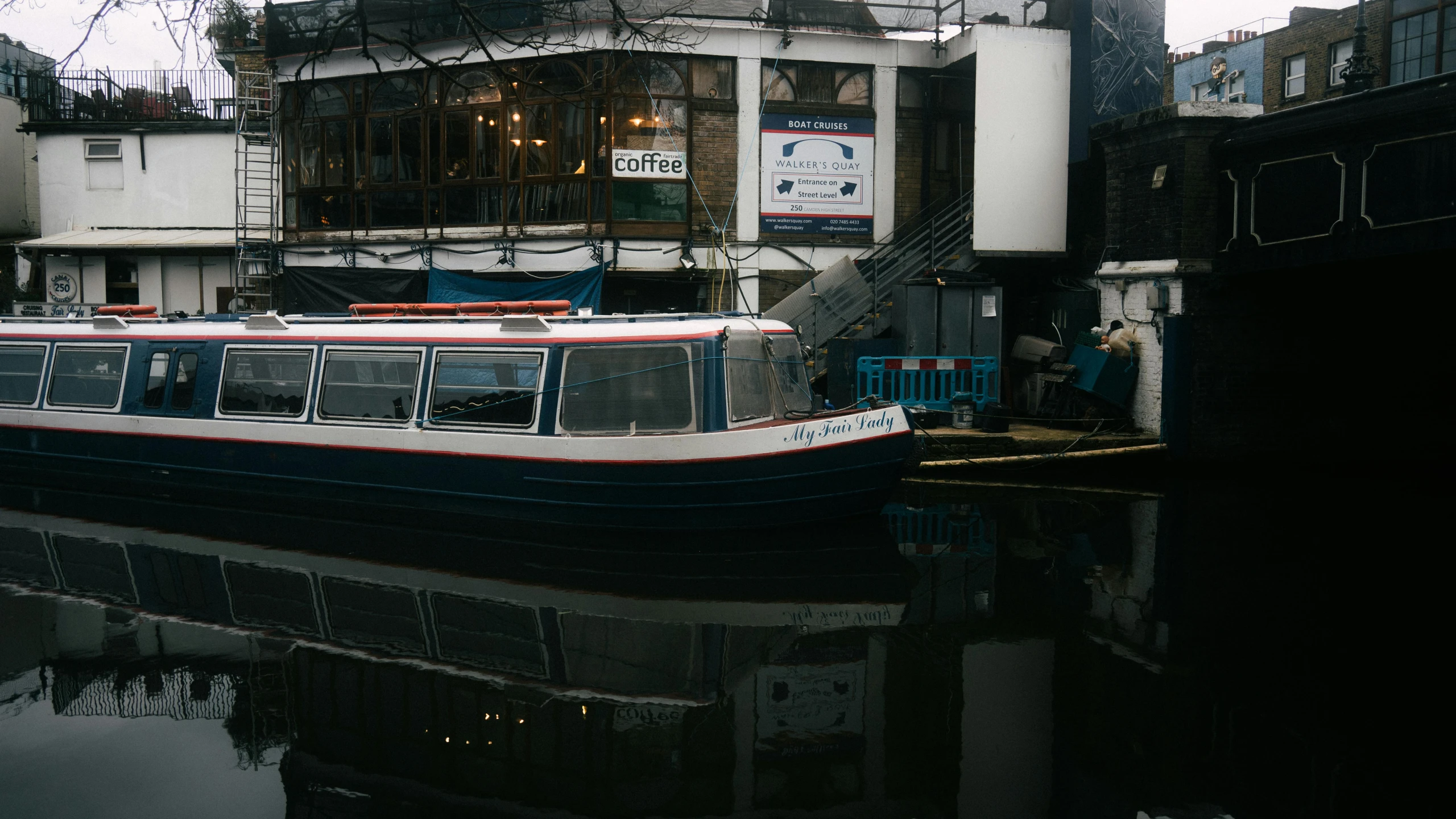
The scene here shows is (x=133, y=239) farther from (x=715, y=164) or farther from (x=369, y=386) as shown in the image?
(x=369, y=386)

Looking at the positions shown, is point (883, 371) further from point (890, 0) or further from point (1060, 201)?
point (890, 0)

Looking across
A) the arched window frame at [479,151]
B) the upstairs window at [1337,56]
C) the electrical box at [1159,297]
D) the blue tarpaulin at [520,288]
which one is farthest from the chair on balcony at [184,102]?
the upstairs window at [1337,56]

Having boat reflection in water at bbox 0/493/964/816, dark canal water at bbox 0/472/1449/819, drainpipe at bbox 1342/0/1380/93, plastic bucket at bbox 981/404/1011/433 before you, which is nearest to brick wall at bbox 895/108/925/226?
plastic bucket at bbox 981/404/1011/433

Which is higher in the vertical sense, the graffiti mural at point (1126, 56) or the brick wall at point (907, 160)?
the graffiti mural at point (1126, 56)

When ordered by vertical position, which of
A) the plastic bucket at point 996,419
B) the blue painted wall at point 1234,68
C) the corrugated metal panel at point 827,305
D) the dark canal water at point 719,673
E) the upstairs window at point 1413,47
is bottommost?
the dark canal water at point 719,673

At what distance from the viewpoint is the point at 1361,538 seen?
1017cm

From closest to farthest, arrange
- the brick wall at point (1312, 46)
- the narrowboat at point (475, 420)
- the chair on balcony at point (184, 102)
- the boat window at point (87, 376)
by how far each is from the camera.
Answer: the narrowboat at point (475, 420), the boat window at point (87, 376), the chair on balcony at point (184, 102), the brick wall at point (1312, 46)

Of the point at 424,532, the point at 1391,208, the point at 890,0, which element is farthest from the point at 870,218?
the point at 424,532

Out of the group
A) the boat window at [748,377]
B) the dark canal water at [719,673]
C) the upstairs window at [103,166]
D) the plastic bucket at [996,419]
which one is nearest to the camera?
the dark canal water at [719,673]

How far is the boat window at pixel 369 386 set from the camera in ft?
35.3

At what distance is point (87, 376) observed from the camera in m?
12.7

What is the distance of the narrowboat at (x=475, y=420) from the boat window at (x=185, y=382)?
24 mm

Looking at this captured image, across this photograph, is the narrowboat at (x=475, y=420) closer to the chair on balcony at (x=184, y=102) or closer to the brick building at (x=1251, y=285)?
the brick building at (x=1251, y=285)

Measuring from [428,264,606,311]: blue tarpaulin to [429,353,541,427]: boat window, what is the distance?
18.7 ft
